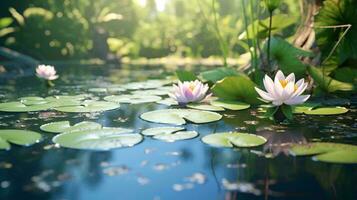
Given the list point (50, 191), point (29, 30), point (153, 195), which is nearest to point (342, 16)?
point (153, 195)

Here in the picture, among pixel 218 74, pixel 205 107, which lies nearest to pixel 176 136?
pixel 205 107

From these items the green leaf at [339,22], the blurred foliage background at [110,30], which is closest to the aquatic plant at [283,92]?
the green leaf at [339,22]

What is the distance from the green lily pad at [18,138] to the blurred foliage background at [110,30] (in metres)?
3.47

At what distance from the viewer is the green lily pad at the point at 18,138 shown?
1.18m

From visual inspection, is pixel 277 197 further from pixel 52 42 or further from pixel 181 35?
pixel 181 35

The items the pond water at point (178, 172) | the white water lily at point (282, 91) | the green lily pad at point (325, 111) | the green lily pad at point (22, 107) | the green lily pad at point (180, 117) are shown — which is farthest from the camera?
the green lily pad at point (22, 107)

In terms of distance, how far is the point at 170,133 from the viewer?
133 cm

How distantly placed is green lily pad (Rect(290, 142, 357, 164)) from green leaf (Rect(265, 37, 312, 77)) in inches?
41.4

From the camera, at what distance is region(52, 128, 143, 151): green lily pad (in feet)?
3.79

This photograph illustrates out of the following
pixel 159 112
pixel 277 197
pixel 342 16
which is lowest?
pixel 277 197

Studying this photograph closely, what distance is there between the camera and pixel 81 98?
2281mm

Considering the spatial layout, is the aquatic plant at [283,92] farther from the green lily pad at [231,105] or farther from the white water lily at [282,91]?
the green lily pad at [231,105]

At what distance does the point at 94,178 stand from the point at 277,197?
0.44m

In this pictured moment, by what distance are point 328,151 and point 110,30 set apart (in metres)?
11.5
